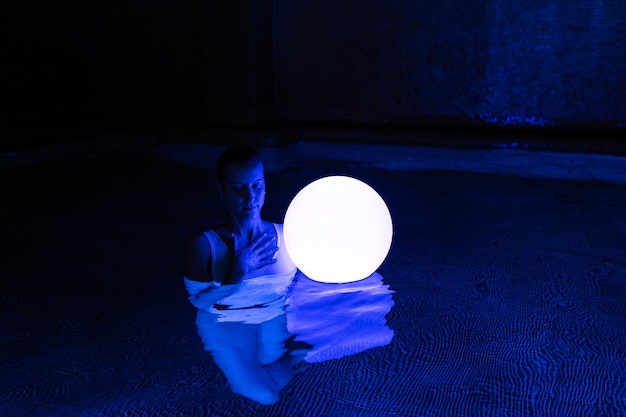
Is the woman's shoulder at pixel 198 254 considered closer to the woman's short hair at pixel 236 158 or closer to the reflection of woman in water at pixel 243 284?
the reflection of woman in water at pixel 243 284

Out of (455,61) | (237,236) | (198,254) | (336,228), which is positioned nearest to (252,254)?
(237,236)

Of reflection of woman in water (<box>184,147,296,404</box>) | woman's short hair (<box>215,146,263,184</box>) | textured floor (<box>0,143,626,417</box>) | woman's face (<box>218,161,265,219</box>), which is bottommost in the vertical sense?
textured floor (<box>0,143,626,417</box>)

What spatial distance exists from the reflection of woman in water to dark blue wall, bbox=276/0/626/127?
571cm

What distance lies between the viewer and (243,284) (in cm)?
314

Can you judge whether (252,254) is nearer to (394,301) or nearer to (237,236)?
(237,236)

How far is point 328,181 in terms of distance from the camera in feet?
9.53

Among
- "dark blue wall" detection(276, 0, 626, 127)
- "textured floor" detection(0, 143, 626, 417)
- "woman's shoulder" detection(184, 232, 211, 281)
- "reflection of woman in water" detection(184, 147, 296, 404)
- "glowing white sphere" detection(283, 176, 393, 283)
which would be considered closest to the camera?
"textured floor" detection(0, 143, 626, 417)

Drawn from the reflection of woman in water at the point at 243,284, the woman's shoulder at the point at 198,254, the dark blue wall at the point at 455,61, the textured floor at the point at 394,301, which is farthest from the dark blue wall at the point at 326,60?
the woman's shoulder at the point at 198,254

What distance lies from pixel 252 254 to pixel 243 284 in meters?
0.31

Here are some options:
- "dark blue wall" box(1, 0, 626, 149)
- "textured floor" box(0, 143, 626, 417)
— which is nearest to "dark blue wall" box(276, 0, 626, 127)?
"dark blue wall" box(1, 0, 626, 149)

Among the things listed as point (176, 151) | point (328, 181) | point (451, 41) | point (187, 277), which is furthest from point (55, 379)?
point (451, 41)

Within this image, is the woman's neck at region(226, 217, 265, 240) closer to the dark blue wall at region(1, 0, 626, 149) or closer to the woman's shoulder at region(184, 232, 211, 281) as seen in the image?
the woman's shoulder at region(184, 232, 211, 281)

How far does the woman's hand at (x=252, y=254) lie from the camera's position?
Result: 2.88 meters

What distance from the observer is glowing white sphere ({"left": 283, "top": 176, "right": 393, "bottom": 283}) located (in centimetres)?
284
